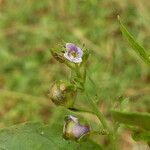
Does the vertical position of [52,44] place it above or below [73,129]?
above

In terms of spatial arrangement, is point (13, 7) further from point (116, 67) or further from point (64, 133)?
point (64, 133)

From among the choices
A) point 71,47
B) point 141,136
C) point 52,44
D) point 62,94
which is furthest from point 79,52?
point 52,44

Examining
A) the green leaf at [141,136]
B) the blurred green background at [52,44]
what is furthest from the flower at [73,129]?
the blurred green background at [52,44]

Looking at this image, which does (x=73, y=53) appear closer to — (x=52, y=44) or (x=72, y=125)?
(x=72, y=125)

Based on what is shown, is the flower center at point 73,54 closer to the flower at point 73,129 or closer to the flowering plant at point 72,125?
the flowering plant at point 72,125

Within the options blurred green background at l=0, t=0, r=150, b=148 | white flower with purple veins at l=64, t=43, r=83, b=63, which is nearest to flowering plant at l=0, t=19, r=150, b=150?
white flower with purple veins at l=64, t=43, r=83, b=63

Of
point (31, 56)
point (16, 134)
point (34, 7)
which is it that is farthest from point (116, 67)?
point (16, 134)
